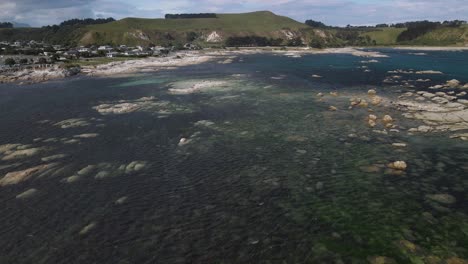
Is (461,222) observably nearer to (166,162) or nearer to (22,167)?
(166,162)

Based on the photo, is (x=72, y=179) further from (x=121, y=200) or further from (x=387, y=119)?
(x=387, y=119)

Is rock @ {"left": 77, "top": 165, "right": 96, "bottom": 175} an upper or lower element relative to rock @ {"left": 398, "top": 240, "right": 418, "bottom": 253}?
upper

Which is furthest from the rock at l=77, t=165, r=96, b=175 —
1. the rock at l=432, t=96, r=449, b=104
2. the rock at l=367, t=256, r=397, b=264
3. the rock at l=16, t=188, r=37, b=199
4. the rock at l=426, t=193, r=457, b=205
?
the rock at l=432, t=96, r=449, b=104

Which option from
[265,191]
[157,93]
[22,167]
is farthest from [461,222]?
[157,93]

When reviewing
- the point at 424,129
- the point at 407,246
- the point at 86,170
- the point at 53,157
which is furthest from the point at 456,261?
the point at 53,157

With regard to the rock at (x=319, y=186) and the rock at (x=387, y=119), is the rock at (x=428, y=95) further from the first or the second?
the rock at (x=319, y=186)

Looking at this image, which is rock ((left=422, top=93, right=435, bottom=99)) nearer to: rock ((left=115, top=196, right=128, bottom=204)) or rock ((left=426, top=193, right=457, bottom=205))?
rock ((left=426, top=193, right=457, bottom=205))
